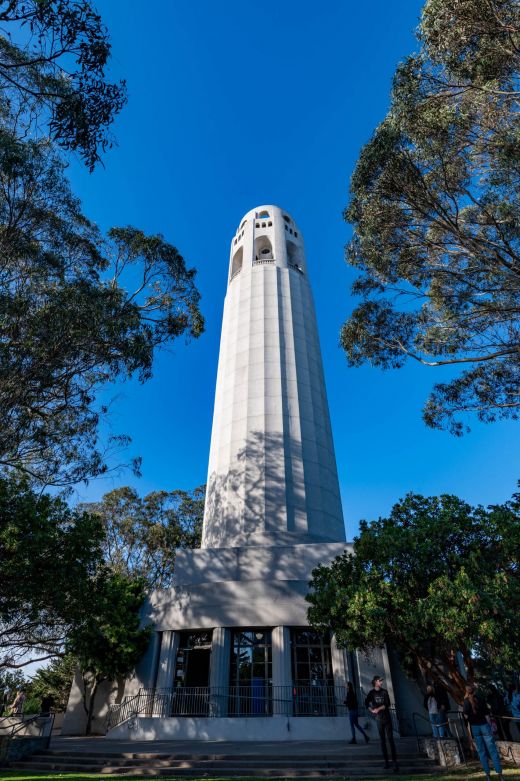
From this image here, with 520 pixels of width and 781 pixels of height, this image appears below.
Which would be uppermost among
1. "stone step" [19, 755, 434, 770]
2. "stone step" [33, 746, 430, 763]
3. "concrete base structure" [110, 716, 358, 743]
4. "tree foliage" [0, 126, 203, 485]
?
"tree foliage" [0, 126, 203, 485]

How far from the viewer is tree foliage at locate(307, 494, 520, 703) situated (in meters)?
10.1

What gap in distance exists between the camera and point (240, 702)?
1647 cm

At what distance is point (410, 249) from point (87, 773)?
17443 millimetres

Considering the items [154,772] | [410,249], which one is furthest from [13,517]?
[410,249]

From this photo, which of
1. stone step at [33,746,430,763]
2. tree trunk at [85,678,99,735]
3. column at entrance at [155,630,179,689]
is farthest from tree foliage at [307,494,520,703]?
tree trunk at [85,678,99,735]

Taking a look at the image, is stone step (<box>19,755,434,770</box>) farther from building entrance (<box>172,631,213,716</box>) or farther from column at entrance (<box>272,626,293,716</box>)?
building entrance (<box>172,631,213,716</box>)

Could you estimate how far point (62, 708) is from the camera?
29.4 meters

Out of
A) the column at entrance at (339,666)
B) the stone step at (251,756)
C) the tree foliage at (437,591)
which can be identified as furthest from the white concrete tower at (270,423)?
the stone step at (251,756)

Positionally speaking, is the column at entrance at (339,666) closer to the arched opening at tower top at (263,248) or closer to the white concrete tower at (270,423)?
the white concrete tower at (270,423)

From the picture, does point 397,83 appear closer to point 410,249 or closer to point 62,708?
point 410,249

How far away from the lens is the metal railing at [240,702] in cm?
1588

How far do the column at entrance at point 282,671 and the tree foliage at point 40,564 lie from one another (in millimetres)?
7252

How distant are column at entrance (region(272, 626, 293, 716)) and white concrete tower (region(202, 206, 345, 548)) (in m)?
4.69

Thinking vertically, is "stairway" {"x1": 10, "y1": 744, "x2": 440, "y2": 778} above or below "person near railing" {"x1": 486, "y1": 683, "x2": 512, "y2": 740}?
below
